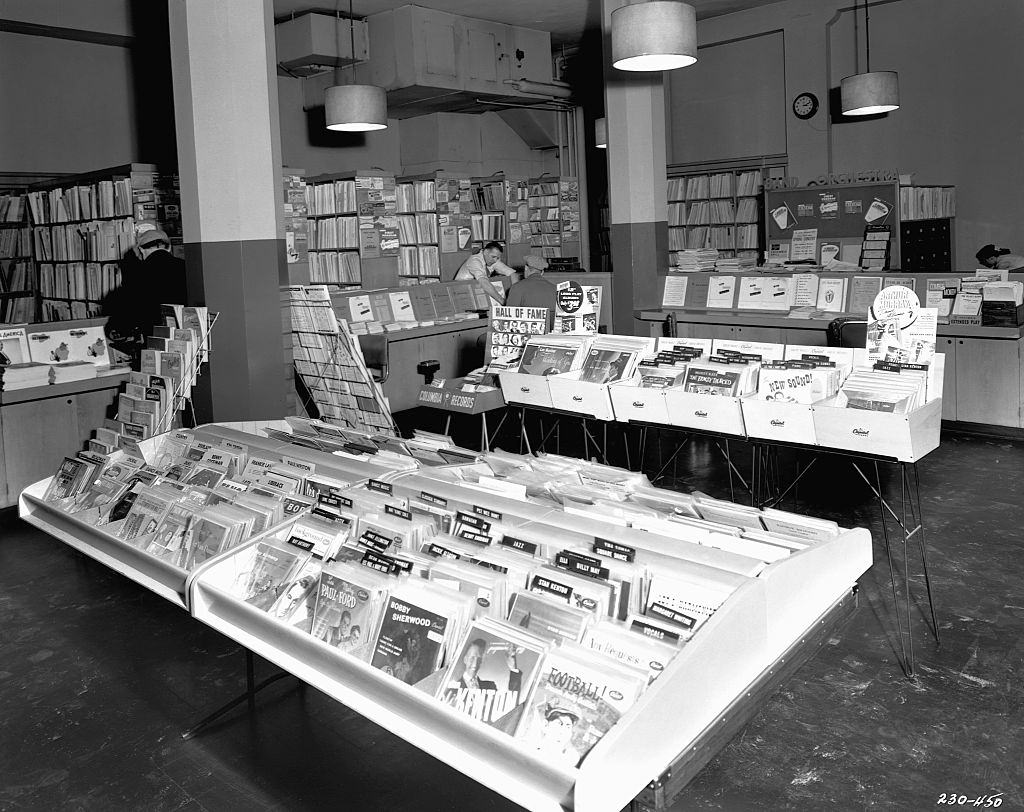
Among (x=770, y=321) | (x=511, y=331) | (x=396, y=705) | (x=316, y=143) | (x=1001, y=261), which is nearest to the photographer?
(x=396, y=705)

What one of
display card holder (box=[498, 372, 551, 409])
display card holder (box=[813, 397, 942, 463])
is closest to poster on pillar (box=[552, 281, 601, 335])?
display card holder (box=[498, 372, 551, 409])

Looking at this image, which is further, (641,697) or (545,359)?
(545,359)

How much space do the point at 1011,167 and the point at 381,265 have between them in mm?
6437

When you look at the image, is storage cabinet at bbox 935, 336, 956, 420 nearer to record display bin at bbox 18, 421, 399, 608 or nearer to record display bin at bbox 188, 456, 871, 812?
record display bin at bbox 188, 456, 871, 812

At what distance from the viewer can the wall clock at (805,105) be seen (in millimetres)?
10922

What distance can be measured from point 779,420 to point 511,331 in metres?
2.06

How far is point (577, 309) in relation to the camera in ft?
16.6

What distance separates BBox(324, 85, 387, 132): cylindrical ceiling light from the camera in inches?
306

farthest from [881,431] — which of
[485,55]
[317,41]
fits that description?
[485,55]

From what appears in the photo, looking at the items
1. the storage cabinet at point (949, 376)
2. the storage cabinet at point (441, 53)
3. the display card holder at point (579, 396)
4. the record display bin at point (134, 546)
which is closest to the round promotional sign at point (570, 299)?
the display card holder at point (579, 396)

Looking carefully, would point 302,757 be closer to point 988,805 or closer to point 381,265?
point 988,805

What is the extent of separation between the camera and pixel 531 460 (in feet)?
10.4

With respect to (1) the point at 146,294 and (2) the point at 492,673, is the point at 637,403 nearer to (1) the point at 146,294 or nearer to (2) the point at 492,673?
(2) the point at 492,673

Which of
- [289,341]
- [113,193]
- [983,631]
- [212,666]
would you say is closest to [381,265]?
[113,193]
